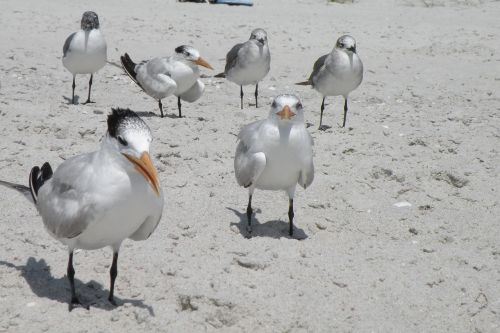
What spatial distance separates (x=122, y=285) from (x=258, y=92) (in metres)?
6.07

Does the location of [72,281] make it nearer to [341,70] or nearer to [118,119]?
[118,119]

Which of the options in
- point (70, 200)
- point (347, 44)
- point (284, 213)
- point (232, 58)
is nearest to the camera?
point (70, 200)

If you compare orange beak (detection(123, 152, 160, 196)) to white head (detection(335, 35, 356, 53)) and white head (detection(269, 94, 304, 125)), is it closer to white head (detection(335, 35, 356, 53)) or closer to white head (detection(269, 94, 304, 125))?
white head (detection(269, 94, 304, 125))

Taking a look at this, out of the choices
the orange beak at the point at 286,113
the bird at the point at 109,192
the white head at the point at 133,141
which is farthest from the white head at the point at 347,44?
the white head at the point at 133,141

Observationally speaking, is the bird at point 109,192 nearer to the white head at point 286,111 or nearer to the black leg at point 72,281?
the black leg at point 72,281

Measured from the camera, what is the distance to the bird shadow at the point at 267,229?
5.85 meters

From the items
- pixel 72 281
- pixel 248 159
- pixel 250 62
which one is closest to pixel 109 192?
pixel 72 281

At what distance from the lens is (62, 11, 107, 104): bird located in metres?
9.29

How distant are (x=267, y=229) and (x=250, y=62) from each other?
4259mm

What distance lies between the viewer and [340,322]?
180 inches

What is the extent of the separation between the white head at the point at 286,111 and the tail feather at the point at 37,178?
5.91ft

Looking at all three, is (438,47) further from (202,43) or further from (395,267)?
(395,267)

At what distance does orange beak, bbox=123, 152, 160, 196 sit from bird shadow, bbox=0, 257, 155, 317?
105cm

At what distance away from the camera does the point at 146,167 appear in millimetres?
3789
